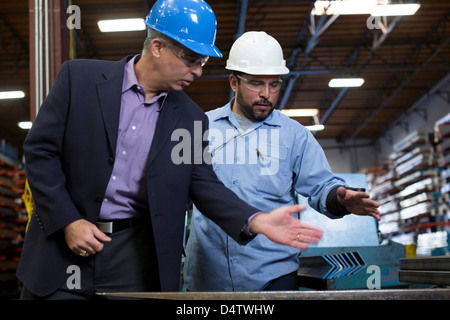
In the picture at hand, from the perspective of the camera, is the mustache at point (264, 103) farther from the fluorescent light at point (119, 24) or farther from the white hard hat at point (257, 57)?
→ the fluorescent light at point (119, 24)

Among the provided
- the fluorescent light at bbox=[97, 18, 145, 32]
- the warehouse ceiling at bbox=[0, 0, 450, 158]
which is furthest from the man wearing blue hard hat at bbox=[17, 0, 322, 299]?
the warehouse ceiling at bbox=[0, 0, 450, 158]

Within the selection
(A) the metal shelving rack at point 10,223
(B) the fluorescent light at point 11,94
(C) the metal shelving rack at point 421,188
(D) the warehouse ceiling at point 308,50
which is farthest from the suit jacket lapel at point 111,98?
(B) the fluorescent light at point 11,94

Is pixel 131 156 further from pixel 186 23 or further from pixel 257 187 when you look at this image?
pixel 257 187

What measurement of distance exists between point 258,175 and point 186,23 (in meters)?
0.96

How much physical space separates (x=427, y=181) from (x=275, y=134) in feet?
38.2

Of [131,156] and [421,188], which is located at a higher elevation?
[421,188]

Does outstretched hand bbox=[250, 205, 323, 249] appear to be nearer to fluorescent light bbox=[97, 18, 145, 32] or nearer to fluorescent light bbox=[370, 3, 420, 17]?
fluorescent light bbox=[97, 18, 145, 32]

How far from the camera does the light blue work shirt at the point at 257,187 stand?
2.56 metres

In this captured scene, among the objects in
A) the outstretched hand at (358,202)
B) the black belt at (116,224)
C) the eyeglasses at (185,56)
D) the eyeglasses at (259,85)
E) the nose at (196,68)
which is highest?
the eyeglasses at (259,85)

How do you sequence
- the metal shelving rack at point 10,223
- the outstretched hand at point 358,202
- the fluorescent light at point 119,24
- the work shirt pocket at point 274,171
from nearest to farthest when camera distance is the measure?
the outstretched hand at point 358,202 < the work shirt pocket at point 274,171 < the metal shelving rack at point 10,223 < the fluorescent light at point 119,24

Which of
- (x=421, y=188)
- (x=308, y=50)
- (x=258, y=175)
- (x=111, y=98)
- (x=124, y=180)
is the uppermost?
(x=308, y=50)

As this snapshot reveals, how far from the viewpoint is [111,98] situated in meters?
1.95

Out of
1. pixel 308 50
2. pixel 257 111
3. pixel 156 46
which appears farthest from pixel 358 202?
pixel 308 50

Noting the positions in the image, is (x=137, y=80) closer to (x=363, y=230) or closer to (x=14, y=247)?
(x=363, y=230)
